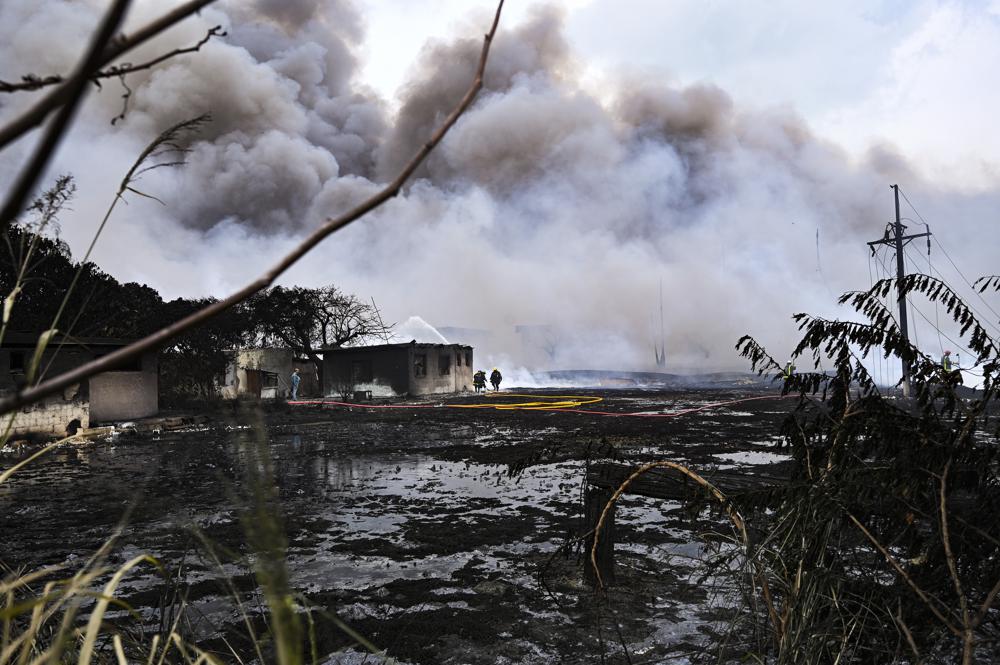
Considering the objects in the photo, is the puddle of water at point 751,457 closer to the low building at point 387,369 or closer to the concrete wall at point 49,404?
the concrete wall at point 49,404

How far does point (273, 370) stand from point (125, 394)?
730 inches

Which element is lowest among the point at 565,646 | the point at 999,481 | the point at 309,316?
the point at 565,646

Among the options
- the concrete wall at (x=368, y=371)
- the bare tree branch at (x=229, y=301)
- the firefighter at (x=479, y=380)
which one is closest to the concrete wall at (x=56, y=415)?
the bare tree branch at (x=229, y=301)

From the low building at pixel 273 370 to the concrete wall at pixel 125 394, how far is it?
13.8 meters

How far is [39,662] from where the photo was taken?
0.82 meters

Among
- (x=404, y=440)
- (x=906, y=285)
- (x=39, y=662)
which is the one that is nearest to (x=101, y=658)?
(x=39, y=662)

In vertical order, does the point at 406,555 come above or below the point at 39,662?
below

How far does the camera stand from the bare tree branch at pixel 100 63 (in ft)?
1.31

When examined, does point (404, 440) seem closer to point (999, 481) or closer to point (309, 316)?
point (999, 481)

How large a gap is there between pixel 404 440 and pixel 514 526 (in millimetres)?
8987

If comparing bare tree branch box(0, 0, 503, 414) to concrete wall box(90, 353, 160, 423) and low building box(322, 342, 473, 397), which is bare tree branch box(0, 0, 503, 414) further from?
low building box(322, 342, 473, 397)

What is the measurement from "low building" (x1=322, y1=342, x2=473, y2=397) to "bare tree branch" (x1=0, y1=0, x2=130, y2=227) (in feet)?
116

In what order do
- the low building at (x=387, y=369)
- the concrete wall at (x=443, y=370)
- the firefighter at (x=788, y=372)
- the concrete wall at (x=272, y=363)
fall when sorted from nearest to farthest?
the firefighter at (x=788, y=372) < the low building at (x=387, y=369) < the concrete wall at (x=443, y=370) < the concrete wall at (x=272, y=363)

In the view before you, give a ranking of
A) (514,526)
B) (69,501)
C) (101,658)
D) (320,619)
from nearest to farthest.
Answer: (101,658), (320,619), (514,526), (69,501)
